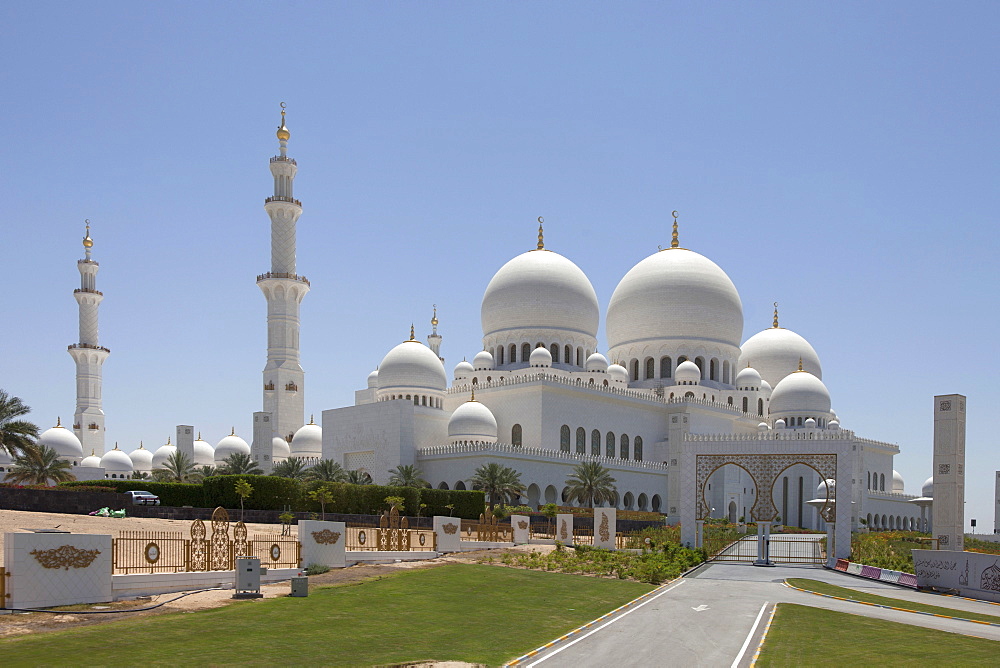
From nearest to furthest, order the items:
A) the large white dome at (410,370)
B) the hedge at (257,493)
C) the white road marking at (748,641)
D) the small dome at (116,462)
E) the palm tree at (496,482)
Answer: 1. the white road marking at (748,641)
2. the hedge at (257,493)
3. the palm tree at (496,482)
4. the large white dome at (410,370)
5. the small dome at (116,462)

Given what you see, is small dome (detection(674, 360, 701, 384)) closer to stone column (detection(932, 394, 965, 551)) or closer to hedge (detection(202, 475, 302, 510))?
stone column (detection(932, 394, 965, 551))

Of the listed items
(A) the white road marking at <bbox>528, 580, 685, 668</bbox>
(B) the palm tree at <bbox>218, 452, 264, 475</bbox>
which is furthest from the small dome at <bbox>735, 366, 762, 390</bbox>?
(A) the white road marking at <bbox>528, 580, 685, 668</bbox>

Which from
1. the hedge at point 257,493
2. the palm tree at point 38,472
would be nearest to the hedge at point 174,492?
the hedge at point 257,493

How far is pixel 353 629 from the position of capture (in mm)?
15188

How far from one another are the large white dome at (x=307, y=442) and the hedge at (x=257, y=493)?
2478cm

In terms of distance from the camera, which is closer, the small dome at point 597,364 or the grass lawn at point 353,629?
the grass lawn at point 353,629

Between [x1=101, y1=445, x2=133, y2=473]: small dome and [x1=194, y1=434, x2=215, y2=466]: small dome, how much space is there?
4.40 metres

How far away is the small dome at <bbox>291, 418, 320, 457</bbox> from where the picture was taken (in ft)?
197

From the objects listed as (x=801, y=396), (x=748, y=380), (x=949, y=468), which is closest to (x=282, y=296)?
(x=748, y=380)

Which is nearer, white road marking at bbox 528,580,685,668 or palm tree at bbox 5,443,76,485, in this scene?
white road marking at bbox 528,580,685,668

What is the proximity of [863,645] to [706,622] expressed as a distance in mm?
3029

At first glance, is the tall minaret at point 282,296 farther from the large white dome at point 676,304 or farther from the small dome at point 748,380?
the small dome at point 748,380

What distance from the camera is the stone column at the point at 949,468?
3291 cm

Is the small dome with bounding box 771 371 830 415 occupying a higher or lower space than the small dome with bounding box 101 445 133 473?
higher
